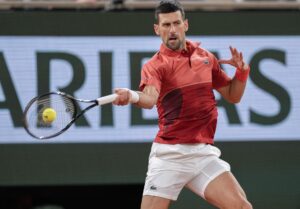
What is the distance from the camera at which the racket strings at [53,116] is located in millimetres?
5895

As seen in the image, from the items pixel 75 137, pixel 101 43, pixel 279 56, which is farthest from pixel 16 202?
pixel 279 56

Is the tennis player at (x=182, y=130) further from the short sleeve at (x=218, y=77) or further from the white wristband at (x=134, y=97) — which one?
the white wristband at (x=134, y=97)

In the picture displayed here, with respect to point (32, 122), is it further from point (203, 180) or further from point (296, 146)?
point (296, 146)

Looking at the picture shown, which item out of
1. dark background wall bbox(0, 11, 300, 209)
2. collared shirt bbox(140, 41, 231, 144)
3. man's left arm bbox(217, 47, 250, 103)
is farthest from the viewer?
dark background wall bbox(0, 11, 300, 209)

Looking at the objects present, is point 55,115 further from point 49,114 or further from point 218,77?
point 218,77

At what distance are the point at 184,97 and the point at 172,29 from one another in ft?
1.63

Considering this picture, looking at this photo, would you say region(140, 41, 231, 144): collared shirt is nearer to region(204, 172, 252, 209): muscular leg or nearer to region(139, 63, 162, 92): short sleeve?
region(139, 63, 162, 92): short sleeve

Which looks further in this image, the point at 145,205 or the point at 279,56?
the point at 279,56

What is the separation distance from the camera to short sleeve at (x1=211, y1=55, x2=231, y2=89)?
254 inches

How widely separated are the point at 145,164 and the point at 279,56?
1.58 metres

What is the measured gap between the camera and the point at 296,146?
7.77 metres

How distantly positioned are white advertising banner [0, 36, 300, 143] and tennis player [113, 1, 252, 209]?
148 centimetres

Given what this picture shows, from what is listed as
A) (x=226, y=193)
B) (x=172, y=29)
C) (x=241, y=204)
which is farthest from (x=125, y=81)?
(x=241, y=204)

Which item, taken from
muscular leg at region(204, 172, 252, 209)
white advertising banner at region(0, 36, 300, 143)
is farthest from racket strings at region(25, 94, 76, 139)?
white advertising banner at region(0, 36, 300, 143)
